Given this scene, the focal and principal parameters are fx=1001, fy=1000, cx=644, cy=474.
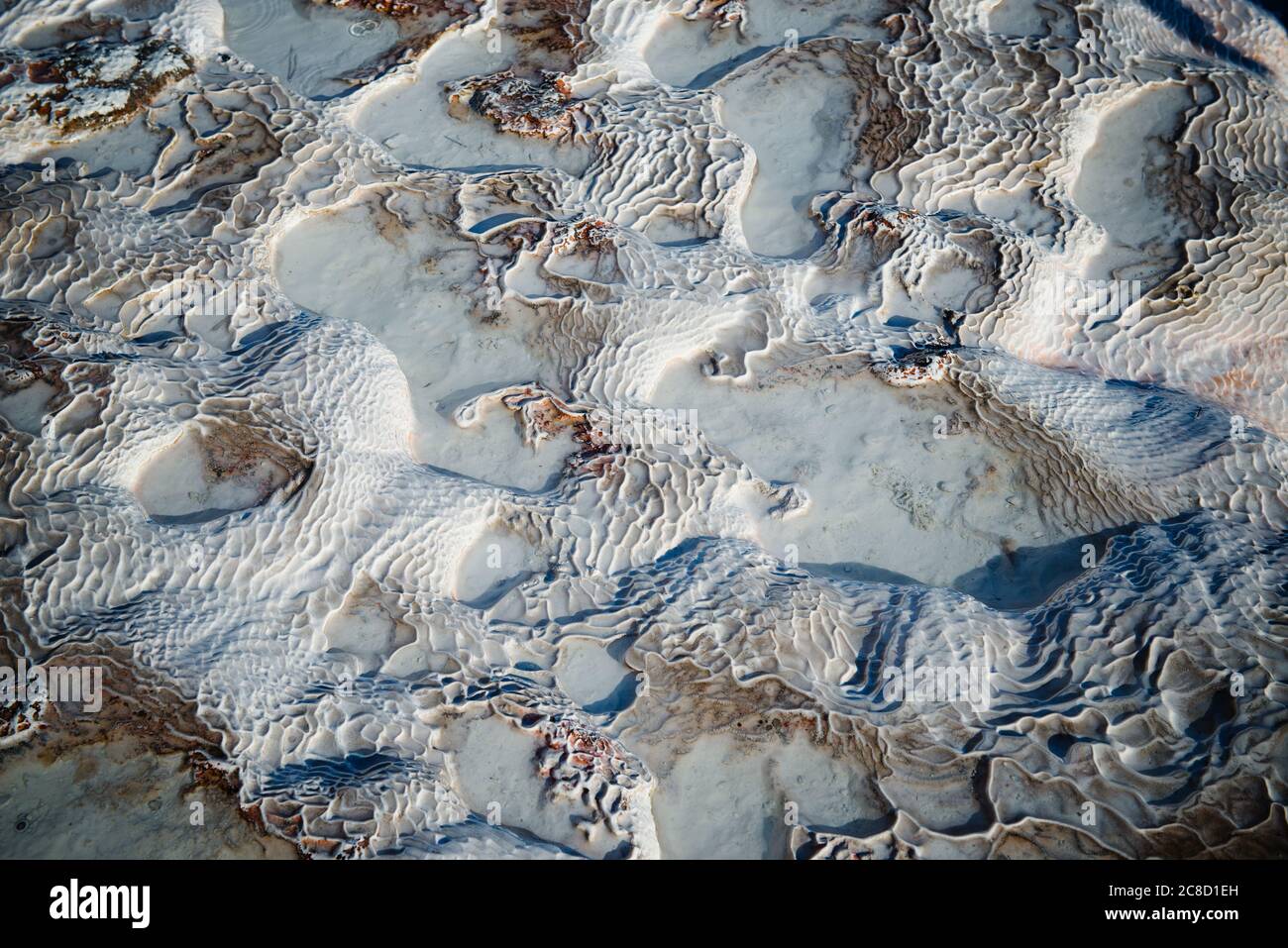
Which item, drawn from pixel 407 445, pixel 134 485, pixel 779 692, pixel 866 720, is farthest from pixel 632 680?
pixel 134 485

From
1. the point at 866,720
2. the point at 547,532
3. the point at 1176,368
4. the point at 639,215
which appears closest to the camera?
the point at 866,720

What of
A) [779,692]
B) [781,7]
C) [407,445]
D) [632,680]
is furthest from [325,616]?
[781,7]

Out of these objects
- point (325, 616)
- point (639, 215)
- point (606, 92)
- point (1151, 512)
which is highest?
point (606, 92)

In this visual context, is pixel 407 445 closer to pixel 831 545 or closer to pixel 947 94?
pixel 831 545

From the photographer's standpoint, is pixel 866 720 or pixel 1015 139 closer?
pixel 866 720

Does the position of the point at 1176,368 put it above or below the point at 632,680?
above

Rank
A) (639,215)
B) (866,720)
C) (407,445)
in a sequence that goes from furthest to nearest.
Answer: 1. (639,215)
2. (407,445)
3. (866,720)

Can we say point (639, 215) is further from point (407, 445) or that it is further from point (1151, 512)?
point (1151, 512)
